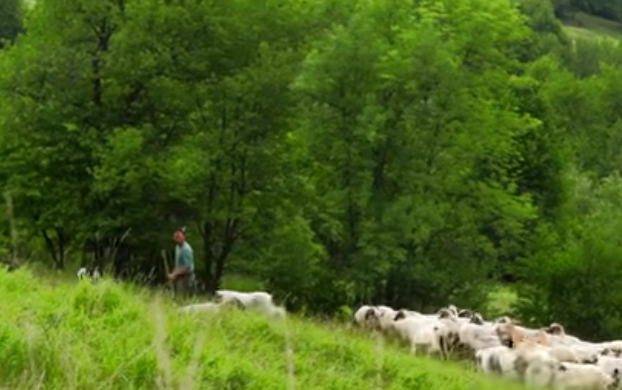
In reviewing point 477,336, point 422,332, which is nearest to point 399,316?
point 422,332

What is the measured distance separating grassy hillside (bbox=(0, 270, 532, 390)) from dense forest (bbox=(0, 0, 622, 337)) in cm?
1947

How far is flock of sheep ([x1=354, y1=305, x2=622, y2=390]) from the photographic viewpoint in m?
15.3

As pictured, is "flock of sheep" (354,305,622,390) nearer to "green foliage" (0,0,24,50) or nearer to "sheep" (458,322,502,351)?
"sheep" (458,322,502,351)

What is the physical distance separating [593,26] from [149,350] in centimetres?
14365

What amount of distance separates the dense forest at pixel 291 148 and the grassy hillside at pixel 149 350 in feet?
63.9

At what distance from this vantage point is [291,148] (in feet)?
108

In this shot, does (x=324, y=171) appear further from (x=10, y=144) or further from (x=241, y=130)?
(x=10, y=144)

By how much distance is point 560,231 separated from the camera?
39.5 meters

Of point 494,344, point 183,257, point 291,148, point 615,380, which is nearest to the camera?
point 615,380

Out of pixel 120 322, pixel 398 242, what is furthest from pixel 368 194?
pixel 120 322

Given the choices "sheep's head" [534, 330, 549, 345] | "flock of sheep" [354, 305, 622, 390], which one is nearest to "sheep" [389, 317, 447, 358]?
"flock of sheep" [354, 305, 622, 390]

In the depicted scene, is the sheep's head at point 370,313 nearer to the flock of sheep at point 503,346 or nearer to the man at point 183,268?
the flock of sheep at point 503,346

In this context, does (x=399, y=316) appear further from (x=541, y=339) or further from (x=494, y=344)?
(x=541, y=339)

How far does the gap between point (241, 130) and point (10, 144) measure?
6855mm
